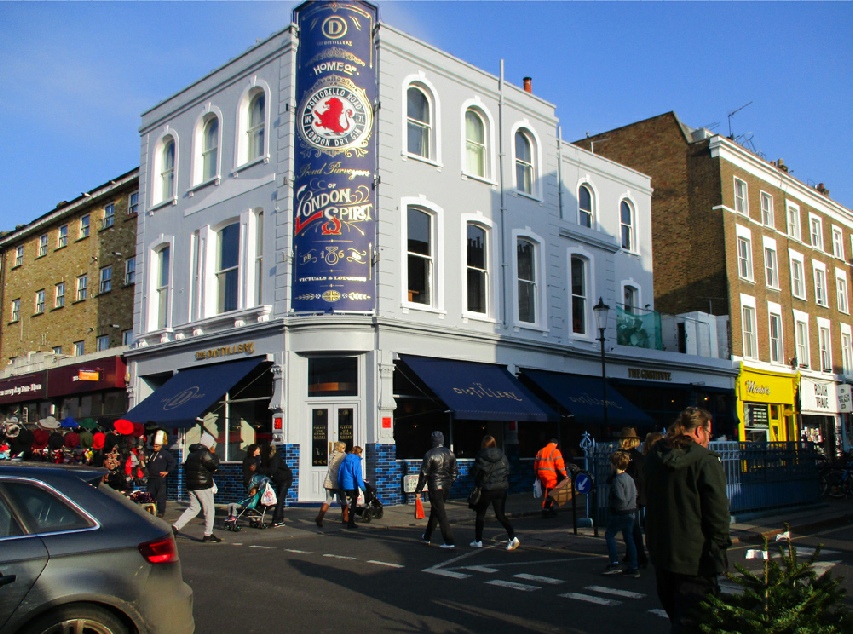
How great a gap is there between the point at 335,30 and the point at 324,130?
255 cm

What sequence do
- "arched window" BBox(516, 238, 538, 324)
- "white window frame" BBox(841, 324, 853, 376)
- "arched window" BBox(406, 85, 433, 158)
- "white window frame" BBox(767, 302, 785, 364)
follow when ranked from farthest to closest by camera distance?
"white window frame" BBox(841, 324, 853, 376) < "white window frame" BBox(767, 302, 785, 364) < "arched window" BBox(516, 238, 538, 324) < "arched window" BBox(406, 85, 433, 158)

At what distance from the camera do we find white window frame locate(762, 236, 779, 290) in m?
34.3

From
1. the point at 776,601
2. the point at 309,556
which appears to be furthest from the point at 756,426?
the point at 776,601

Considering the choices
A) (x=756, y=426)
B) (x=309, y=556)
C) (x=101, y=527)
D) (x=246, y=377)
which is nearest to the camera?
(x=101, y=527)

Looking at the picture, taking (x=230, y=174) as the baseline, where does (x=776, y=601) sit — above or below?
below

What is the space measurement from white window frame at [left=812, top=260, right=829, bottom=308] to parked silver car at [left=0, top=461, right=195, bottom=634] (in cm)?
3787

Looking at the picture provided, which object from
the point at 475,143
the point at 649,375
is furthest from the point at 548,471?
the point at 649,375

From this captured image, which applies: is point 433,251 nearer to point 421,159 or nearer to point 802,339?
point 421,159

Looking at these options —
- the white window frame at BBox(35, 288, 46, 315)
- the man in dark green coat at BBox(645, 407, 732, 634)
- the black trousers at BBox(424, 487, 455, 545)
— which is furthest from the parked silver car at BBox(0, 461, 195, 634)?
the white window frame at BBox(35, 288, 46, 315)

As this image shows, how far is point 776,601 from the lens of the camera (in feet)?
15.8

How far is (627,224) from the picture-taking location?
98.3 ft

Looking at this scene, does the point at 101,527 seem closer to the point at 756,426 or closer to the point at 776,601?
the point at 776,601

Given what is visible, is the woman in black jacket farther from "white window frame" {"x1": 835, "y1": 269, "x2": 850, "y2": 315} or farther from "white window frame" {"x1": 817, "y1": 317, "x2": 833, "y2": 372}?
"white window frame" {"x1": 835, "y1": 269, "x2": 850, "y2": 315}

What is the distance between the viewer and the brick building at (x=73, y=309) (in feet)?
90.6
